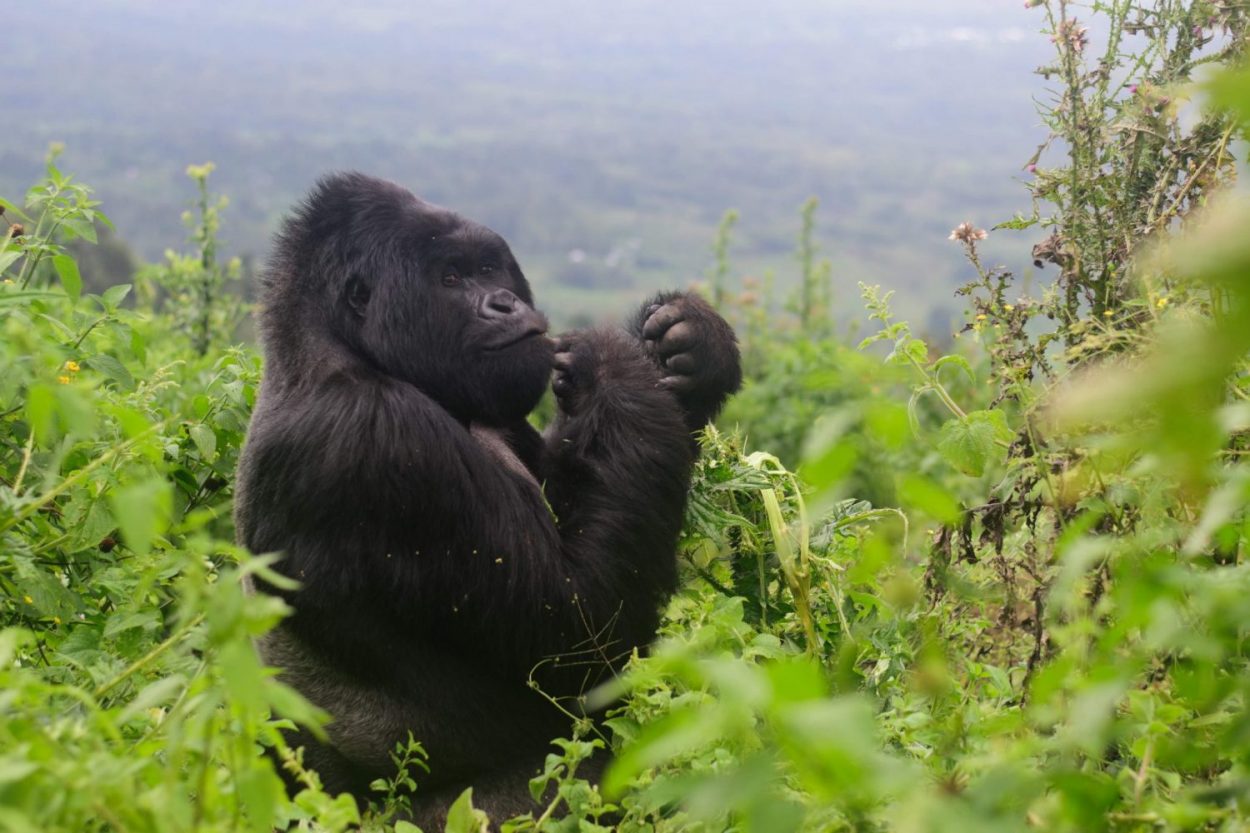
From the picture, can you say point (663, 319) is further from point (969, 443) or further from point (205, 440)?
point (969, 443)

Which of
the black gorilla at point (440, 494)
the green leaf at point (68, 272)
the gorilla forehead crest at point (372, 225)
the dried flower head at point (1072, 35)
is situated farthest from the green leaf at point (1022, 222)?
the green leaf at point (68, 272)

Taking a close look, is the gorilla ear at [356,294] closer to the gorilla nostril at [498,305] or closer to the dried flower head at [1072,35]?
the gorilla nostril at [498,305]

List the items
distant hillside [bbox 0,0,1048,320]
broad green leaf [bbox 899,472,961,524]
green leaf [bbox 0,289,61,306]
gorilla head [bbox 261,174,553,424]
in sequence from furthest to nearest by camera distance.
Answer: distant hillside [bbox 0,0,1048,320], gorilla head [bbox 261,174,553,424], green leaf [bbox 0,289,61,306], broad green leaf [bbox 899,472,961,524]

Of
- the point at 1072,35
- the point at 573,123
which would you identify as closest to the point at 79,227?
the point at 1072,35

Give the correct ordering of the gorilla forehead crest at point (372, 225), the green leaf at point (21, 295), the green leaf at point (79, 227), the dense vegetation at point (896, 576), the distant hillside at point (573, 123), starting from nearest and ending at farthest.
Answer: the dense vegetation at point (896, 576) < the green leaf at point (21, 295) < the green leaf at point (79, 227) < the gorilla forehead crest at point (372, 225) < the distant hillside at point (573, 123)

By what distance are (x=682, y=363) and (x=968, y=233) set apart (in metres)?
1.13

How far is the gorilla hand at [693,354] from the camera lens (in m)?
4.27

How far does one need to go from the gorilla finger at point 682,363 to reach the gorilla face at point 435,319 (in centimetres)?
46

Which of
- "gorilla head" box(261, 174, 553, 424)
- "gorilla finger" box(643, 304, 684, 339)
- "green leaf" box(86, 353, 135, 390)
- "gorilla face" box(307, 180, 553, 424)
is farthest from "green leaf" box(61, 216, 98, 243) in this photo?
"gorilla finger" box(643, 304, 684, 339)

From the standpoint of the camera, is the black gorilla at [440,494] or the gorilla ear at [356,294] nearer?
the black gorilla at [440,494]

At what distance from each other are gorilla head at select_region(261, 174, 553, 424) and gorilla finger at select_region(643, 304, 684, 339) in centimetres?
42

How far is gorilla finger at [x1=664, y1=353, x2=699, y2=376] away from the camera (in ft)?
14.0

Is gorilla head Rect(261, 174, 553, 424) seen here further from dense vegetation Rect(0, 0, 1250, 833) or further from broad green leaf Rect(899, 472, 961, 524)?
broad green leaf Rect(899, 472, 961, 524)

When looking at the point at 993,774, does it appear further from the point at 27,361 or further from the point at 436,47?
the point at 436,47
